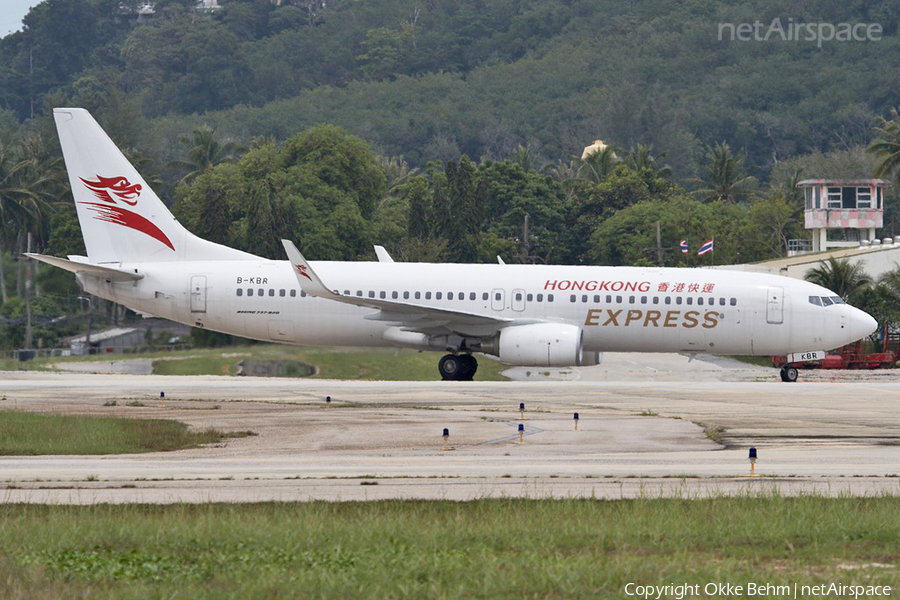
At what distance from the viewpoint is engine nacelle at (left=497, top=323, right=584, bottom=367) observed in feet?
124

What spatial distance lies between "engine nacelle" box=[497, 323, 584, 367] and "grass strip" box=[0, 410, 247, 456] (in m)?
13.8

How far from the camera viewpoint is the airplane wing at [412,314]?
3703cm

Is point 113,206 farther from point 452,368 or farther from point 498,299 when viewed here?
point 498,299

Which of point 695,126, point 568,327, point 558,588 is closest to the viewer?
point 558,588

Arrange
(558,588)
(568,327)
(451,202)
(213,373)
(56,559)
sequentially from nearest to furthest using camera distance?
(558,588) < (56,559) < (568,327) < (213,373) < (451,202)

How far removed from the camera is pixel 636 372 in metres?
48.5

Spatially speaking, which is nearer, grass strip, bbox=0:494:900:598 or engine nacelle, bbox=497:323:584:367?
grass strip, bbox=0:494:900:598

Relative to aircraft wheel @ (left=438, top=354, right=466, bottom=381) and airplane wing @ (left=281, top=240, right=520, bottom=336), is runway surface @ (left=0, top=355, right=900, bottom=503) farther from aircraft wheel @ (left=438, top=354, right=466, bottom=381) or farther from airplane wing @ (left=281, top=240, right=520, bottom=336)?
aircraft wheel @ (left=438, top=354, right=466, bottom=381)

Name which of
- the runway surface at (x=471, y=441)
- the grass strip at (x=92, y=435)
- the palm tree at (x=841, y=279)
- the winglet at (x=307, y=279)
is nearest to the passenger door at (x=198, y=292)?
the runway surface at (x=471, y=441)

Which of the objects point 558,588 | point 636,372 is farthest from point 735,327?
point 558,588

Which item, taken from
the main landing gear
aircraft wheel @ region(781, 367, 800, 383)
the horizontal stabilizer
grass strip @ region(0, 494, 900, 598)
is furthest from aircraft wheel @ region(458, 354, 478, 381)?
grass strip @ region(0, 494, 900, 598)

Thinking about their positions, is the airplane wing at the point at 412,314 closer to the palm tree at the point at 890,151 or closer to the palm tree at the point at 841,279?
the palm tree at the point at 841,279

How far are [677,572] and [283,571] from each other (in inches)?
144

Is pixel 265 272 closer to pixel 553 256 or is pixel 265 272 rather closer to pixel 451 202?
pixel 451 202
